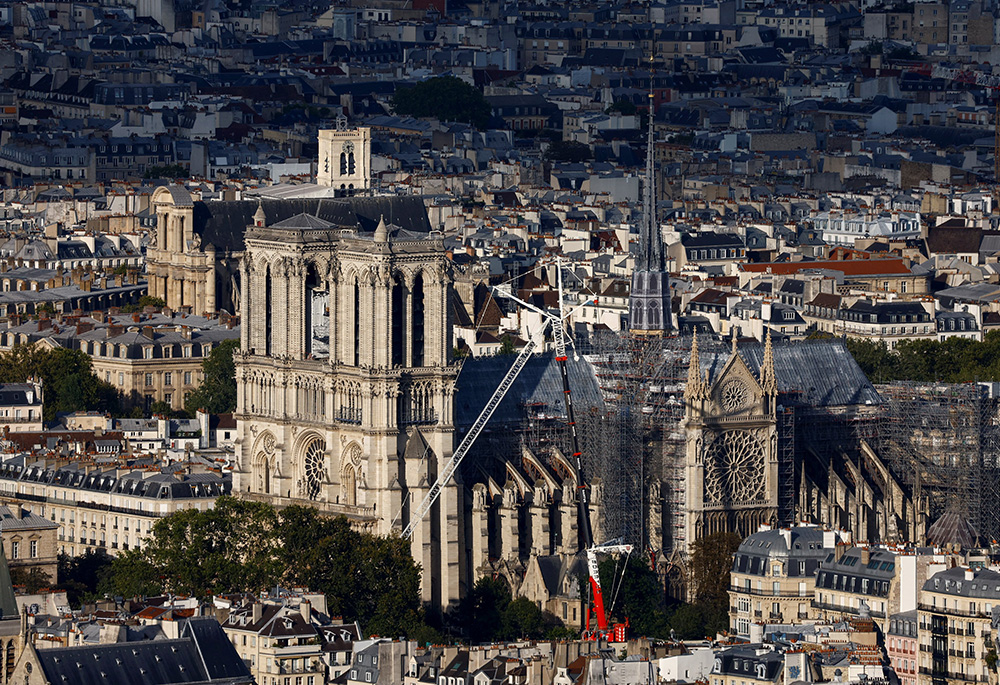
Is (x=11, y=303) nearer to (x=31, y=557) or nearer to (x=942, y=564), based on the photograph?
(x=31, y=557)

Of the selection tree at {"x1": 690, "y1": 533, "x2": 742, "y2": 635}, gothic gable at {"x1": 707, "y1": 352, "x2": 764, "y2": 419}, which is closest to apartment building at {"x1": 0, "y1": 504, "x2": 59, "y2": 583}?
tree at {"x1": 690, "y1": 533, "x2": 742, "y2": 635}

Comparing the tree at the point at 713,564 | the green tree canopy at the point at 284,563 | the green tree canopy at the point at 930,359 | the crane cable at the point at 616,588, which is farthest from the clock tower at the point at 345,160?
the green tree canopy at the point at 284,563

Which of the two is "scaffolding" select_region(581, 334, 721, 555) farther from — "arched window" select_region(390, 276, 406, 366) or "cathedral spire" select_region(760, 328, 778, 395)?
"arched window" select_region(390, 276, 406, 366)

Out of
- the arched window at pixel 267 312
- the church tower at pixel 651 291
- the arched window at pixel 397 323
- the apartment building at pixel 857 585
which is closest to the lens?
the apartment building at pixel 857 585

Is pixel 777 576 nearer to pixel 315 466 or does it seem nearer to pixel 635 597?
pixel 635 597

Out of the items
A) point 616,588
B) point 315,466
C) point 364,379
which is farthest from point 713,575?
point 315,466

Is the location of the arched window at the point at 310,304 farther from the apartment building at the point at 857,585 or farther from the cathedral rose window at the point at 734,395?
the apartment building at the point at 857,585
